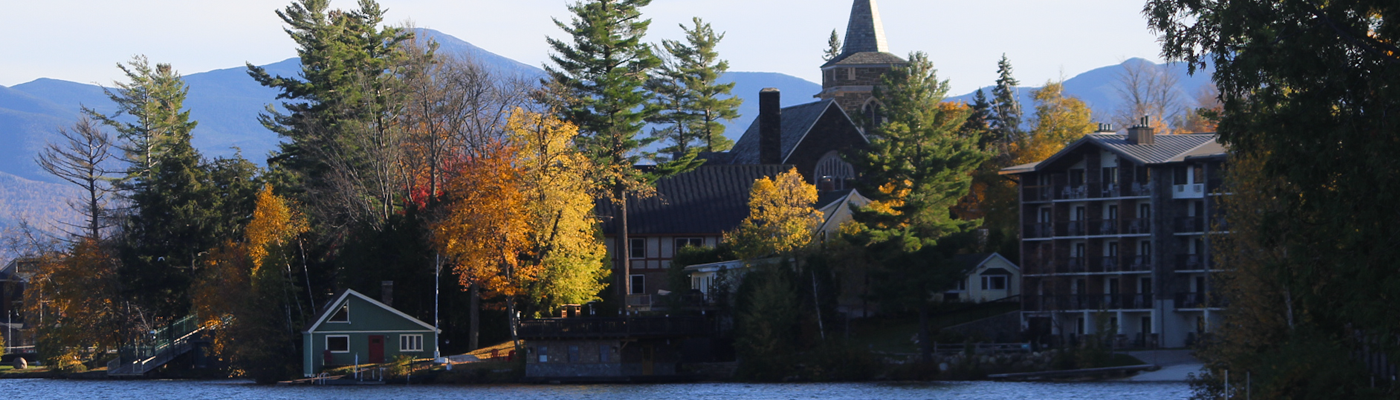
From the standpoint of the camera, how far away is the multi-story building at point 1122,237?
2381 inches

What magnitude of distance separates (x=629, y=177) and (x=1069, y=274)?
18.7 m

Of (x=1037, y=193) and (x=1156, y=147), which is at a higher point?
(x=1156, y=147)

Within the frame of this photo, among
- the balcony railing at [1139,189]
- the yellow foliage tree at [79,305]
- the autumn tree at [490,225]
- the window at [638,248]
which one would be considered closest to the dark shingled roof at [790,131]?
the window at [638,248]

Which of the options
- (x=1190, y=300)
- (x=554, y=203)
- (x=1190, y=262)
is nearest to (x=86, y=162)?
(x=554, y=203)

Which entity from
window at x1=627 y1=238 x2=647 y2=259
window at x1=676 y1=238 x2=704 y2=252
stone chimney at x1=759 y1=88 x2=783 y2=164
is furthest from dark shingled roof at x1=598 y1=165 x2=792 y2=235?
stone chimney at x1=759 y1=88 x2=783 y2=164

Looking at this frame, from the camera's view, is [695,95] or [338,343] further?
[695,95]

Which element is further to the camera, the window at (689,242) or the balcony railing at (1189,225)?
the window at (689,242)

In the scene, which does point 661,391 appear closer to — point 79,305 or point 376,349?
point 376,349

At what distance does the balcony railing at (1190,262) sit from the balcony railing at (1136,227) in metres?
1.71

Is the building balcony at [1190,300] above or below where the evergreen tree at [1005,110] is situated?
below

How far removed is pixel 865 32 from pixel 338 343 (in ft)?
207

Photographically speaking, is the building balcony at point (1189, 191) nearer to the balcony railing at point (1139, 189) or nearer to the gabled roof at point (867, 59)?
the balcony railing at point (1139, 189)

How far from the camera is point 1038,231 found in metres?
66.4

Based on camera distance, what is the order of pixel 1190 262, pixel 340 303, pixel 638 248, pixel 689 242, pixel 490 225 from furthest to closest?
pixel 638 248
pixel 689 242
pixel 340 303
pixel 490 225
pixel 1190 262
